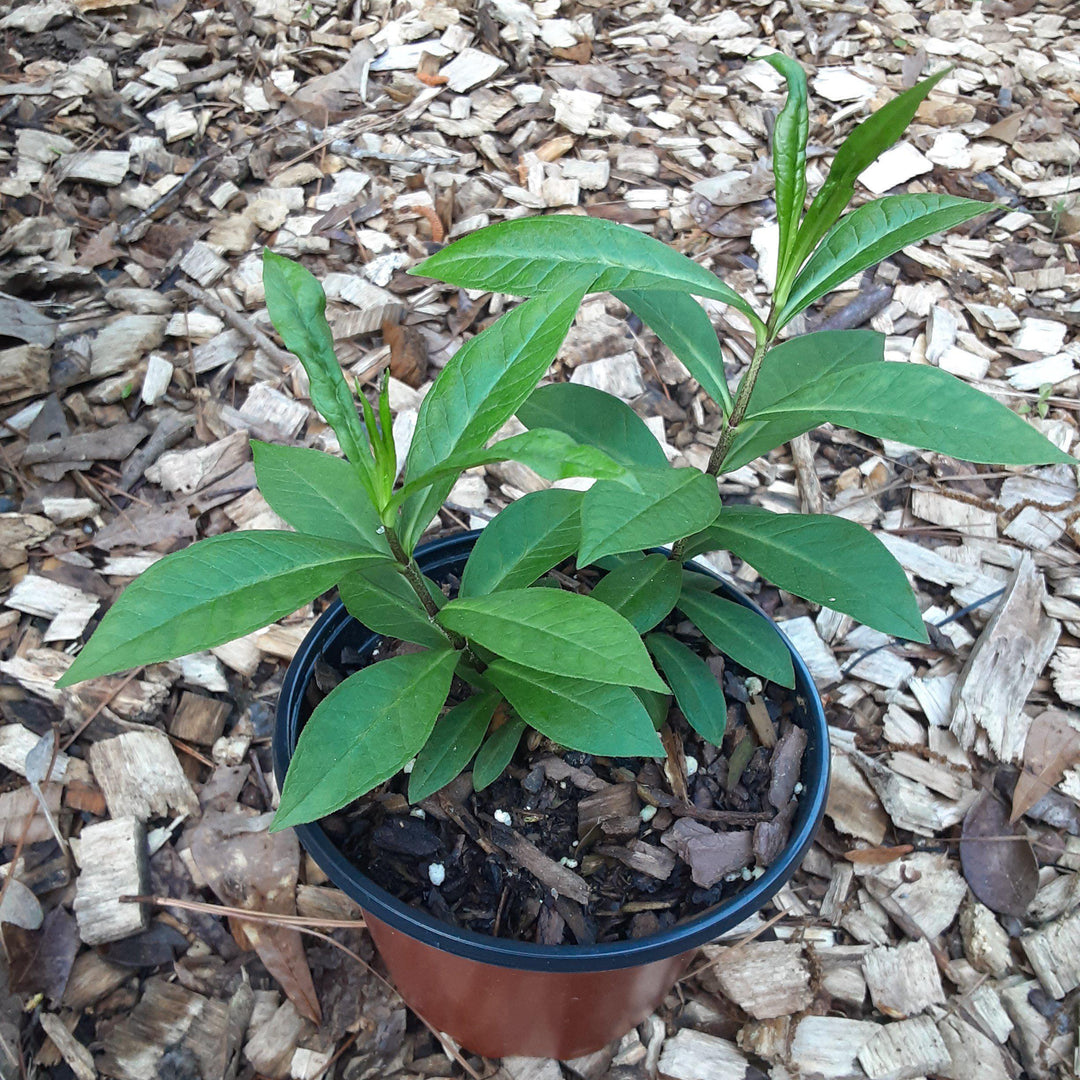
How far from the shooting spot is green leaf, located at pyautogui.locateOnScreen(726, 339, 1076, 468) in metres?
0.87

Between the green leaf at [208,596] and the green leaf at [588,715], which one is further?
the green leaf at [588,715]

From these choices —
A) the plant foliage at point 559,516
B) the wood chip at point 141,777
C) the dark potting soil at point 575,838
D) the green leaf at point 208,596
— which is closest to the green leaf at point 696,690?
the plant foliage at point 559,516

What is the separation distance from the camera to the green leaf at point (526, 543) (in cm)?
120

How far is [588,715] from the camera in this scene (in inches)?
43.3

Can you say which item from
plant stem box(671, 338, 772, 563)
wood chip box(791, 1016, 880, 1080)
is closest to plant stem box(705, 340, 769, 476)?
plant stem box(671, 338, 772, 563)

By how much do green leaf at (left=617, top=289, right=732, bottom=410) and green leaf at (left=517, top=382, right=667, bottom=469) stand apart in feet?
0.37

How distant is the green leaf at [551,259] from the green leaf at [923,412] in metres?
0.13

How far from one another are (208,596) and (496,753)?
1.78 ft

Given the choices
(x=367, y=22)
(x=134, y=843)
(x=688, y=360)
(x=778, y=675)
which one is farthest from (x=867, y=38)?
(x=134, y=843)

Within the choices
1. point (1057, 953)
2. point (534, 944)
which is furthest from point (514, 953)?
point (1057, 953)

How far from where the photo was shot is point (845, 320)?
8.20ft

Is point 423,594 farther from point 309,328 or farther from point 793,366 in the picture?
point 793,366

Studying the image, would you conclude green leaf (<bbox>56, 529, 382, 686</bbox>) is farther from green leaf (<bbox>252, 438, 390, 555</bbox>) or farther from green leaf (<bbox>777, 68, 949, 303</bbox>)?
green leaf (<bbox>777, 68, 949, 303</bbox>)

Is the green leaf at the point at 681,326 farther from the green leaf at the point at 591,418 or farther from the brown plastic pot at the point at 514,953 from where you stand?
the brown plastic pot at the point at 514,953
